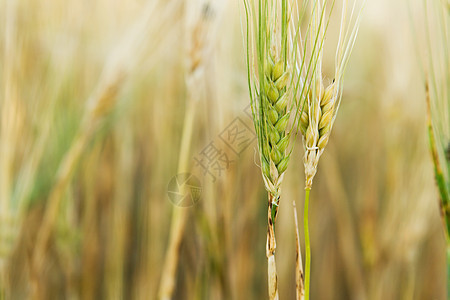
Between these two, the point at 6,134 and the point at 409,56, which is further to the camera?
the point at 409,56

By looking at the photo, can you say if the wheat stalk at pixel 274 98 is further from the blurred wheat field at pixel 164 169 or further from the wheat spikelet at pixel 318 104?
the blurred wheat field at pixel 164 169

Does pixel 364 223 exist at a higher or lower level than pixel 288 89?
lower

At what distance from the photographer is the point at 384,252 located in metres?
0.81

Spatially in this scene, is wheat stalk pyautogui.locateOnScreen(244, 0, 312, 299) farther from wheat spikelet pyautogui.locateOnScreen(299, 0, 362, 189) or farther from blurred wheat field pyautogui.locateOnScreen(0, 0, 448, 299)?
blurred wheat field pyautogui.locateOnScreen(0, 0, 448, 299)

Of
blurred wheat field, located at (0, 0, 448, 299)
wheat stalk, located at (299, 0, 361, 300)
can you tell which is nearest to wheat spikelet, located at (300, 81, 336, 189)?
wheat stalk, located at (299, 0, 361, 300)

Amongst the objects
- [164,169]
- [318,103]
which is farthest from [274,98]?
[164,169]

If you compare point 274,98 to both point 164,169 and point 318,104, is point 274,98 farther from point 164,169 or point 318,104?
point 164,169

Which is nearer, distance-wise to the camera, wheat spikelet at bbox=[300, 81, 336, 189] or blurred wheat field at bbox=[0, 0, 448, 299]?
wheat spikelet at bbox=[300, 81, 336, 189]

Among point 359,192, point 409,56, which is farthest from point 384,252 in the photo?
point 409,56

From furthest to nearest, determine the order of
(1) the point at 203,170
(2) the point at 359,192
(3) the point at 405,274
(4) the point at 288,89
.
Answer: (2) the point at 359,192, (3) the point at 405,274, (1) the point at 203,170, (4) the point at 288,89

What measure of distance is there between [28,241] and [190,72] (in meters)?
0.54

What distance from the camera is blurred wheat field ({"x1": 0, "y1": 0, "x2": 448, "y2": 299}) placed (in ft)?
2.08

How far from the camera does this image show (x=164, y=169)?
2.74ft

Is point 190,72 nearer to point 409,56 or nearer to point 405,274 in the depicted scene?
point 409,56
